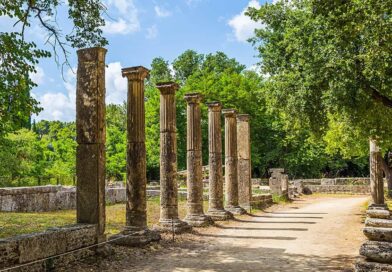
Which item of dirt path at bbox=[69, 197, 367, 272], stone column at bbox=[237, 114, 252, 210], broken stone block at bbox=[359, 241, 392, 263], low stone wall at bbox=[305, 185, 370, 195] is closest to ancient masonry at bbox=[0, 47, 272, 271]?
dirt path at bbox=[69, 197, 367, 272]

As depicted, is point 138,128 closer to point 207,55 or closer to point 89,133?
point 89,133

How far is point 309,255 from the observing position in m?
9.75

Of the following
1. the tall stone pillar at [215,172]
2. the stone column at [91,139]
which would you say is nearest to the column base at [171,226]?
the tall stone pillar at [215,172]

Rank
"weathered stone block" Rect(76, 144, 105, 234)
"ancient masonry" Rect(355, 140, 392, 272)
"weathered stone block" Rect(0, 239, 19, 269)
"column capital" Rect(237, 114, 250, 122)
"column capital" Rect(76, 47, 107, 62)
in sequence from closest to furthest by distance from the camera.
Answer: "weathered stone block" Rect(0, 239, 19, 269) → "ancient masonry" Rect(355, 140, 392, 272) → "weathered stone block" Rect(76, 144, 105, 234) → "column capital" Rect(76, 47, 107, 62) → "column capital" Rect(237, 114, 250, 122)

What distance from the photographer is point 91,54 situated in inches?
375

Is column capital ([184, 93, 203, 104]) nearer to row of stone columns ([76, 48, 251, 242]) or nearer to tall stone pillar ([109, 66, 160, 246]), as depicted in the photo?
row of stone columns ([76, 48, 251, 242])

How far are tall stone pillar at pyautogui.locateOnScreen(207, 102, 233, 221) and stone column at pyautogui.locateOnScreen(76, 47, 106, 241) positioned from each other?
807 cm

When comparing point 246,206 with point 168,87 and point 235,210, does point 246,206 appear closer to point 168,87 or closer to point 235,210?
point 235,210

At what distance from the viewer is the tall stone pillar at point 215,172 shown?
1677cm

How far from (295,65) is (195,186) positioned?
623 cm

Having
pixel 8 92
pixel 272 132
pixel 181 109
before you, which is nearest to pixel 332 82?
pixel 8 92

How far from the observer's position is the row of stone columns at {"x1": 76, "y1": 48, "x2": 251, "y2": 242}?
923cm

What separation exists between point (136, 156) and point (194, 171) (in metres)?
4.40

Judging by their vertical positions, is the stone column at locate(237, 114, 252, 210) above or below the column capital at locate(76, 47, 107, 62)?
below
